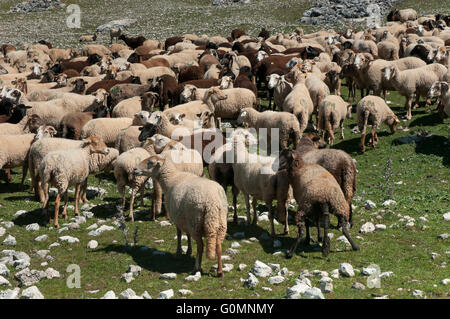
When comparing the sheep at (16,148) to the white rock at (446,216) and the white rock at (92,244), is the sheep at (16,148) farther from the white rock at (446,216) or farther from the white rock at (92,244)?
the white rock at (446,216)

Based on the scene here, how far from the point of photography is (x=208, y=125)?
17.8 m

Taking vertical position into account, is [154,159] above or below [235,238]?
above

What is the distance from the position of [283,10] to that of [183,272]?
5501 cm

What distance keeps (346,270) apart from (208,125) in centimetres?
956

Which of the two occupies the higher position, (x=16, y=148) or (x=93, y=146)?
(x=93, y=146)

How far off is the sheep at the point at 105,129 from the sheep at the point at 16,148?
5.53ft

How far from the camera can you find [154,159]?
10.9 meters

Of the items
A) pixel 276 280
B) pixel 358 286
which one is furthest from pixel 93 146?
pixel 358 286

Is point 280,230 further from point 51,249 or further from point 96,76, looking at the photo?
point 96,76

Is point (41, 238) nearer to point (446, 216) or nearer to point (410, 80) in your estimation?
point (446, 216)

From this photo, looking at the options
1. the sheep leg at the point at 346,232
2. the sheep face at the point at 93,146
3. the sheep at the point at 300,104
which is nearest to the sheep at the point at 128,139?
the sheep face at the point at 93,146

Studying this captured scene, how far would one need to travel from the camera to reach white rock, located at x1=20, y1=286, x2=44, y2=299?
26.4ft

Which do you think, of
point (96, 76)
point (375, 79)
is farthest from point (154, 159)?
point (96, 76)

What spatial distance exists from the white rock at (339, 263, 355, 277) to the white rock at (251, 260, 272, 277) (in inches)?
44.3
